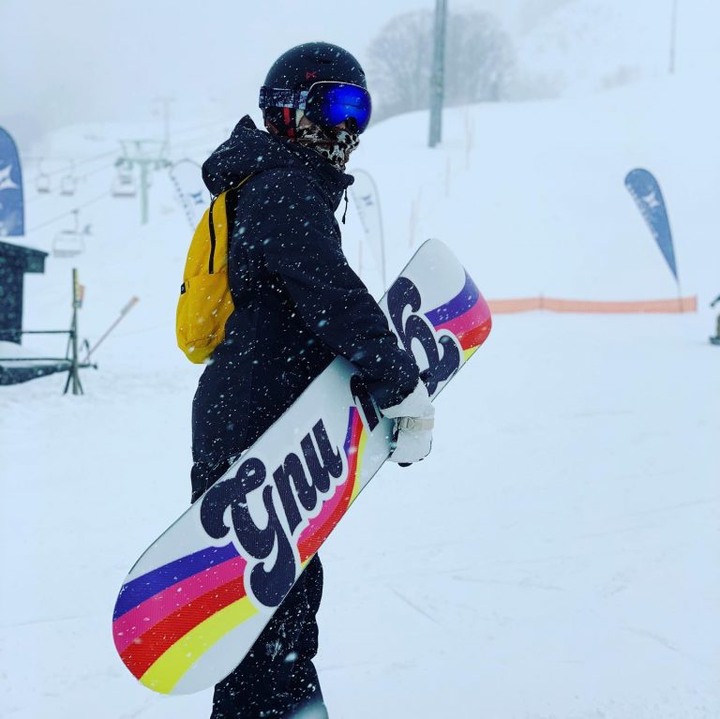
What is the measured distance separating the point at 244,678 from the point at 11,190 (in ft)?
25.7

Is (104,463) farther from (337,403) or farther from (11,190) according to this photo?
(11,190)

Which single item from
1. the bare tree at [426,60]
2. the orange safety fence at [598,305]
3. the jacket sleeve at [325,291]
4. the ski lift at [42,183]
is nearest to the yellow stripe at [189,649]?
the jacket sleeve at [325,291]

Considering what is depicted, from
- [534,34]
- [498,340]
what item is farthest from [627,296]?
[534,34]

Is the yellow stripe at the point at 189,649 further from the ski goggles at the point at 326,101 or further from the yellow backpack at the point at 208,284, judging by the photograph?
the ski goggles at the point at 326,101

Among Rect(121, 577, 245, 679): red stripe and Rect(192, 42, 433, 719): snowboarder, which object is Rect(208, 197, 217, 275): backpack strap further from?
Rect(121, 577, 245, 679): red stripe

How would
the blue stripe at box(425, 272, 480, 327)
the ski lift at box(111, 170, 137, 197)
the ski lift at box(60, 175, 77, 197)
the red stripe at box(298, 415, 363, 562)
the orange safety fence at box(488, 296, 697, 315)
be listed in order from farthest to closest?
the ski lift at box(60, 175, 77, 197) → the ski lift at box(111, 170, 137, 197) → the orange safety fence at box(488, 296, 697, 315) → the blue stripe at box(425, 272, 480, 327) → the red stripe at box(298, 415, 363, 562)

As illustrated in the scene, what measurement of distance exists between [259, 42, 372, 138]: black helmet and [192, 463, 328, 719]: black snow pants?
793 mm

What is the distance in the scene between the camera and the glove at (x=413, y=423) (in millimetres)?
1835

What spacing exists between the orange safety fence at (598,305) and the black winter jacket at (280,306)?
41.5 ft

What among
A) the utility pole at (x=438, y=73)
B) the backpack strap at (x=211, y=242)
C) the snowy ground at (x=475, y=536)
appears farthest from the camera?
the utility pole at (x=438, y=73)

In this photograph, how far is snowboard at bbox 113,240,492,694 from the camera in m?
1.85

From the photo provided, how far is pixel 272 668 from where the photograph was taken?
1.98m

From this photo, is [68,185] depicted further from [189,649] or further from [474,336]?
[189,649]

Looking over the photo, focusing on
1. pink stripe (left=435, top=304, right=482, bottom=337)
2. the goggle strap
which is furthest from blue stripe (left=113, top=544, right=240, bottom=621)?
the goggle strap
